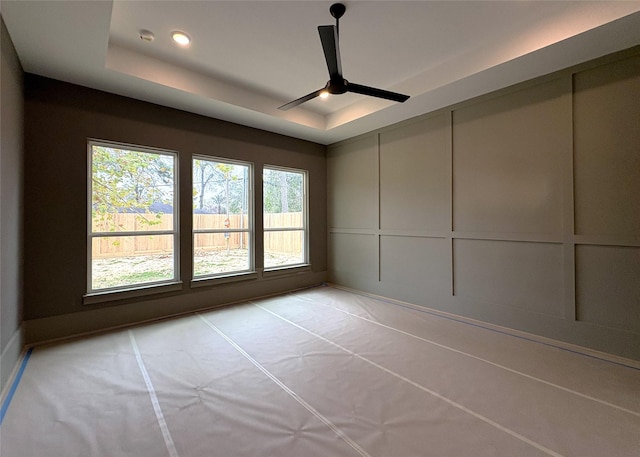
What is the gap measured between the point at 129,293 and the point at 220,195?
1805mm

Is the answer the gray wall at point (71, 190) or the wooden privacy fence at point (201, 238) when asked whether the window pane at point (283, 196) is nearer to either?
the wooden privacy fence at point (201, 238)

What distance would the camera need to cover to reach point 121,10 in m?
2.48

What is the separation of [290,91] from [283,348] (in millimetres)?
3328

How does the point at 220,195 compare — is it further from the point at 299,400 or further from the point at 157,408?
the point at 299,400

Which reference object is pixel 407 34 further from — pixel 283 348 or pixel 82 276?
pixel 82 276

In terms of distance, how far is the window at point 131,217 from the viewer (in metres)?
3.48

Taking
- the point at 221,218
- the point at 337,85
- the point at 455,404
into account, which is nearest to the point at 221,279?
the point at 221,218

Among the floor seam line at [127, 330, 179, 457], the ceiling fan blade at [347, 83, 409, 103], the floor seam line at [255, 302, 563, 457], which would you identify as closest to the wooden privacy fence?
the floor seam line at [127, 330, 179, 457]

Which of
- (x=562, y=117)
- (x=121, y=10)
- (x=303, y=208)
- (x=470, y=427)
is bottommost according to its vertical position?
(x=470, y=427)

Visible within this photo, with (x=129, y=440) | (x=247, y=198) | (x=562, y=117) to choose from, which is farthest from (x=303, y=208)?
(x=129, y=440)

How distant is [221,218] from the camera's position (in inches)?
178

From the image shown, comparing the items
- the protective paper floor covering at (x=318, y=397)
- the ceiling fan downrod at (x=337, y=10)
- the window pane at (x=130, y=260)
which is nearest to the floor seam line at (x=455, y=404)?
the protective paper floor covering at (x=318, y=397)

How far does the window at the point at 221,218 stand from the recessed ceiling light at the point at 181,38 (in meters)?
1.62

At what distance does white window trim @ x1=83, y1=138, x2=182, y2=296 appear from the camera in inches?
133
